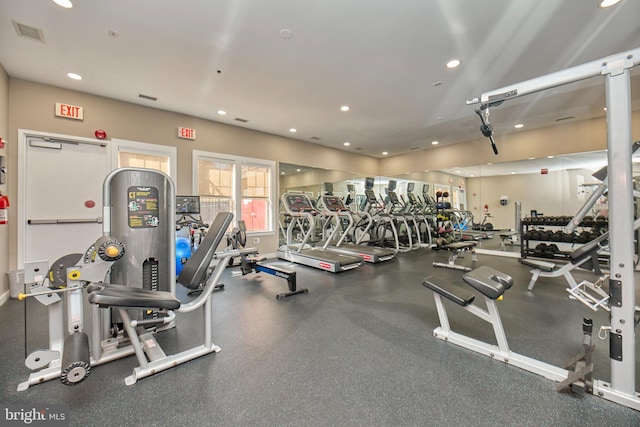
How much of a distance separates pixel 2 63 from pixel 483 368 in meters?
6.56

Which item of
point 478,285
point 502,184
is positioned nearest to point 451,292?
point 478,285

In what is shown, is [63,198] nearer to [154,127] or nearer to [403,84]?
[154,127]

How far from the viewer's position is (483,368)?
1.96 metres

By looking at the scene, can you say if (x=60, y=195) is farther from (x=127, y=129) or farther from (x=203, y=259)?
(x=203, y=259)

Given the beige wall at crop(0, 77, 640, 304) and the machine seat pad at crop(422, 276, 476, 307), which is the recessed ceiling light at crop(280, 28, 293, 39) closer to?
the machine seat pad at crop(422, 276, 476, 307)

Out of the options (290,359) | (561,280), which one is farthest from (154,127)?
(561,280)

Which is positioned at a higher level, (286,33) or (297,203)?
(286,33)

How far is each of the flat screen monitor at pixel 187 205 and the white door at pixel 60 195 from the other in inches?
57.6

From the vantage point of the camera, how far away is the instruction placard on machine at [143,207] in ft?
7.27

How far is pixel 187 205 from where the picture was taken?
436 centimetres

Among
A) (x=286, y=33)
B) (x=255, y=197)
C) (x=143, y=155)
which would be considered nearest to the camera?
(x=286, y=33)

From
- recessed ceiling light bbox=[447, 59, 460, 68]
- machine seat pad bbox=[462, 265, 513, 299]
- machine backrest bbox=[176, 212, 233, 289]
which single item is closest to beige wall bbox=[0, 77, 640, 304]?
machine backrest bbox=[176, 212, 233, 289]

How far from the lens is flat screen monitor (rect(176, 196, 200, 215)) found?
14.1 feet

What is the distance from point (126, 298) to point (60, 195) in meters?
4.25
